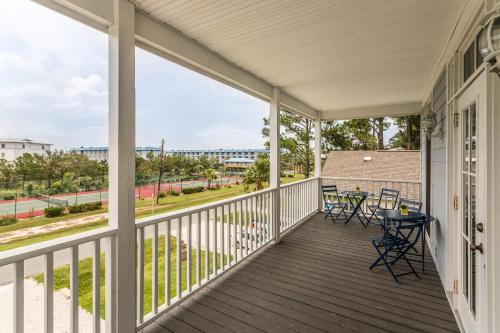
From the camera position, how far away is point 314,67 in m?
3.54

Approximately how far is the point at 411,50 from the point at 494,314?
2.75 meters

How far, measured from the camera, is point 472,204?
6.70 ft

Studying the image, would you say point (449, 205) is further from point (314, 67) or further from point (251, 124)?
point (251, 124)

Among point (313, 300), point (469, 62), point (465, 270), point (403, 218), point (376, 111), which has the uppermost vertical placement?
point (376, 111)

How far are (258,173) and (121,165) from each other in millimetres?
10409

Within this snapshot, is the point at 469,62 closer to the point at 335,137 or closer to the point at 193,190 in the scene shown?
the point at 193,190

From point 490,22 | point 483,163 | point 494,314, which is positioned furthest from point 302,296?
point 490,22

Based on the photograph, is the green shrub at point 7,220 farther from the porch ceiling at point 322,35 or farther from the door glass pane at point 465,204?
the door glass pane at point 465,204

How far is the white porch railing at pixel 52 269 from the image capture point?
58.2 inches

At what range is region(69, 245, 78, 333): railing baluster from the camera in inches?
68.8

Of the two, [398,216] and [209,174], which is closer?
[398,216]

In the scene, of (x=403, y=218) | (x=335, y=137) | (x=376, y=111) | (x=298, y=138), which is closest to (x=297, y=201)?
(x=403, y=218)

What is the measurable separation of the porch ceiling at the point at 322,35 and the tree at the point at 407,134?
371 inches

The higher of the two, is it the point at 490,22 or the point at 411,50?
the point at 411,50
